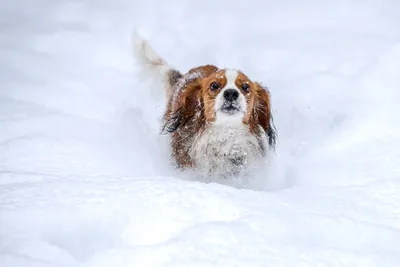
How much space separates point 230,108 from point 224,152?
0.33 meters

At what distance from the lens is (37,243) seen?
192 centimetres

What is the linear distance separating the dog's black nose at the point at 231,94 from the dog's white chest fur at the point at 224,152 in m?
0.27

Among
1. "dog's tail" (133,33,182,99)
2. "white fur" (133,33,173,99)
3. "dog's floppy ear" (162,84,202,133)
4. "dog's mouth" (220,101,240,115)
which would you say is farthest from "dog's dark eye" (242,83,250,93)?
"white fur" (133,33,173,99)

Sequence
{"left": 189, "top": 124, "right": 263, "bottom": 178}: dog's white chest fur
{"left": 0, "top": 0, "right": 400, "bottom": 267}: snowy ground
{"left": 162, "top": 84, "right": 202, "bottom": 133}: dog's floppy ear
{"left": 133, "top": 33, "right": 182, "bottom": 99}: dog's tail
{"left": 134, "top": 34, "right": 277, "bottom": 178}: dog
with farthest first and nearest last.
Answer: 1. {"left": 133, "top": 33, "right": 182, "bottom": 99}: dog's tail
2. {"left": 162, "top": 84, "right": 202, "bottom": 133}: dog's floppy ear
3. {"left": 189, "top": 124, "right": 263, "bottom": 178}: dog's white chest fur
4. {"left": 134, "top": 34, "right": 277, "bottom": 178}: dog
5. {"left": 0, "top": 0, "right": 400, "bottom": 267}: snowy ground

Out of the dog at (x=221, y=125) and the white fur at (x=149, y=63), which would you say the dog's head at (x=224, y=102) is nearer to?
the dog at (x=221, y=125)

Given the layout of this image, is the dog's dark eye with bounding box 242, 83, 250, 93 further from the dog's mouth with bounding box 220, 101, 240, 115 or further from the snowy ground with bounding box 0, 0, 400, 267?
the snowy ground with bounding box 0, 0, 400, 267

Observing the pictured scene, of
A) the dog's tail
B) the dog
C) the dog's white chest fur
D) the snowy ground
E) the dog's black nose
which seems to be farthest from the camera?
the dog's tail

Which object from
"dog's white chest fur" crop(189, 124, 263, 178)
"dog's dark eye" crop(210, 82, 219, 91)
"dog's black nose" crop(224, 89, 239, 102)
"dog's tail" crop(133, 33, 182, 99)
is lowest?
"dog's white chest fur" crop(189, 124, 263, 178)

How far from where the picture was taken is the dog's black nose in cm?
320

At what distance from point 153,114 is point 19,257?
264 cm

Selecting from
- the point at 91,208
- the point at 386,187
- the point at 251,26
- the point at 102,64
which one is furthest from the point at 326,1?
the point at 91,208

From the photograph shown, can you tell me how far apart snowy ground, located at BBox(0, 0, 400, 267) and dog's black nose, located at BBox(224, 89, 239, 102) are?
0.56 metres

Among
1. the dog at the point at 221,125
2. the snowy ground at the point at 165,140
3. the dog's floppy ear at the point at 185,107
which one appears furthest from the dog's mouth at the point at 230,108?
the snowy ground at the point at 165,140

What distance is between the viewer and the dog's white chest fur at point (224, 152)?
343 cm
